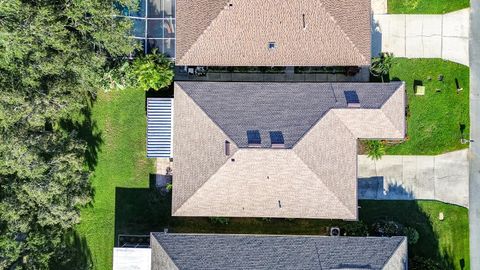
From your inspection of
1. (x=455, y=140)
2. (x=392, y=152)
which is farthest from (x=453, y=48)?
(x=392, y=152)

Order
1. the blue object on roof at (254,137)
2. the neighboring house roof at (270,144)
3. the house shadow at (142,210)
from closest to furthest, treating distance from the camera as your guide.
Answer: the blue object on roof at (254,137), the neighboring house roof at (270,144), the house shadow at (142,210)

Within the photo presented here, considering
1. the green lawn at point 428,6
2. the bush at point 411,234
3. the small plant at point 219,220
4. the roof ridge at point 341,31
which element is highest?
the green lawn at point 428,6

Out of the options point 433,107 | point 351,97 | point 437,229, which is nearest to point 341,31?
point 351,97

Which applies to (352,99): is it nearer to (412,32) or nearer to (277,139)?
(277,139)

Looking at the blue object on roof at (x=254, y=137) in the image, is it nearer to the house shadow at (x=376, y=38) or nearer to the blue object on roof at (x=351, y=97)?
the blue object on roof at (x=351, y=97)

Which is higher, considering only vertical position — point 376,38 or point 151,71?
point 376,38

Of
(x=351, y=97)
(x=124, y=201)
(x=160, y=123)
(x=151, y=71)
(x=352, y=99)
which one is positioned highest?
(x=151, y=71)

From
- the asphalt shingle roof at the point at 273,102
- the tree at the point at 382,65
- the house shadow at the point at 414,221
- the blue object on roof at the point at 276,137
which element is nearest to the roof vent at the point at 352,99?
the asphalt shingle roof at the point at 273,102

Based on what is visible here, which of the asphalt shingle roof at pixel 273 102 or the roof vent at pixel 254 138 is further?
the asphalt shingle roof at pixel 273 102
